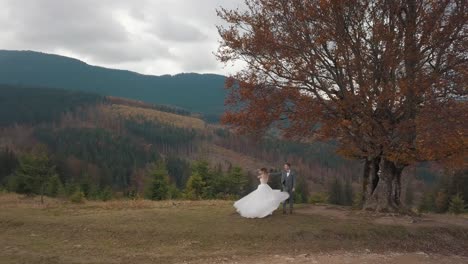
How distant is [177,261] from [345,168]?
177697 millimetres

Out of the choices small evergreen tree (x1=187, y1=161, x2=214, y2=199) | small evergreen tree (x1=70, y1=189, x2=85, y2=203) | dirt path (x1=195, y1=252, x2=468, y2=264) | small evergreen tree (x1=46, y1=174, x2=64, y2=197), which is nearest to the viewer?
dirt path (x1=195, y1=252, x2=468, y2=264)

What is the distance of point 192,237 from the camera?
17375mm

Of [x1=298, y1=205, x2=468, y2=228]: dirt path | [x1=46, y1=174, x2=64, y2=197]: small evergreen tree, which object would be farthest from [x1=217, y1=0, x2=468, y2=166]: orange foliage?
[x1=46, y1=174, x2=64, y2=197]: small evergreen tree

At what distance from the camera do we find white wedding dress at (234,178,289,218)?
1955 centimetres

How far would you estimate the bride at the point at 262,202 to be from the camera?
1955 centimetres

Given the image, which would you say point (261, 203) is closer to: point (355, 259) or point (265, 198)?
point (265, 198)

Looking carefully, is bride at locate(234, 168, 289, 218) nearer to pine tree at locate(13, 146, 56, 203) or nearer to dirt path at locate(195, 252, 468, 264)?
dirt path at locate(195, 252, 468, 264)

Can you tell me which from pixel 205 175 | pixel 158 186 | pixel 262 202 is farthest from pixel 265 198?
pixel 205 175

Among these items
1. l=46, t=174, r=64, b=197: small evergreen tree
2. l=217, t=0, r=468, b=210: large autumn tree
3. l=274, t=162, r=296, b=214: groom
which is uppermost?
l=217, t=0, r=468, b=210: large autumn tree

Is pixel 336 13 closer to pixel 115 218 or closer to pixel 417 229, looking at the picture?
pixel 417 229

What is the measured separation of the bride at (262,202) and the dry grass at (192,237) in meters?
0.43

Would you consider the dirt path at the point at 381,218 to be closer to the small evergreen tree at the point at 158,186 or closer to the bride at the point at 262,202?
the bride at the point at 262,202

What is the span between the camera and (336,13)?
19.3 meters

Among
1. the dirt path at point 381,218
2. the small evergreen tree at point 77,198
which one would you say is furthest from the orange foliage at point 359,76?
the small evergreen tree at point 77,198
